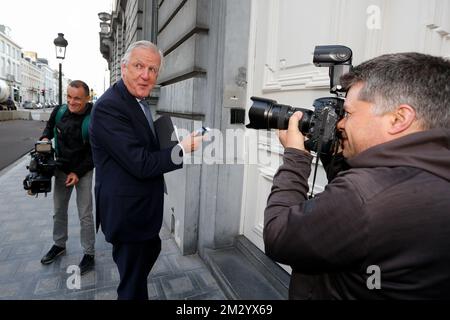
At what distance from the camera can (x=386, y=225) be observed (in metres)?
0.75

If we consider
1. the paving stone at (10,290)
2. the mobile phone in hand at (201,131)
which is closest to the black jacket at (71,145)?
the paving stone at (10,290)

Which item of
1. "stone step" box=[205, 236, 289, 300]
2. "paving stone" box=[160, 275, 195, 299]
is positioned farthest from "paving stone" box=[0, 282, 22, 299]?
"stone step" box=[205, 236, 289, 300]

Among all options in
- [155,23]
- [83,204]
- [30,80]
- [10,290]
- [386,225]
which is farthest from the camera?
[30,80]

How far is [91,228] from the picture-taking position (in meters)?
3.13

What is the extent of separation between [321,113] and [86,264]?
9.22 feet

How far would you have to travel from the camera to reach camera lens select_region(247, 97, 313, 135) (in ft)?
3.75

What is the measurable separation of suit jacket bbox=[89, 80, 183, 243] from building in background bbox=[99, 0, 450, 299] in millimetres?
1098

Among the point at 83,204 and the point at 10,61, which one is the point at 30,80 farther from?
the point at 83,204

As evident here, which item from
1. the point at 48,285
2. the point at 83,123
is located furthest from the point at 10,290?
the point at 83,123

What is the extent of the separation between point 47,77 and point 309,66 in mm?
120413

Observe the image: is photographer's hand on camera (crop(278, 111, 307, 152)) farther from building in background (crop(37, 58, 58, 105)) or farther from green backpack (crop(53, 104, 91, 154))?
building in background (crop(37, 58, 58, 105))

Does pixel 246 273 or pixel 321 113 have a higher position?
pixel 321 113

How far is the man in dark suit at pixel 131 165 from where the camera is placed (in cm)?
178
